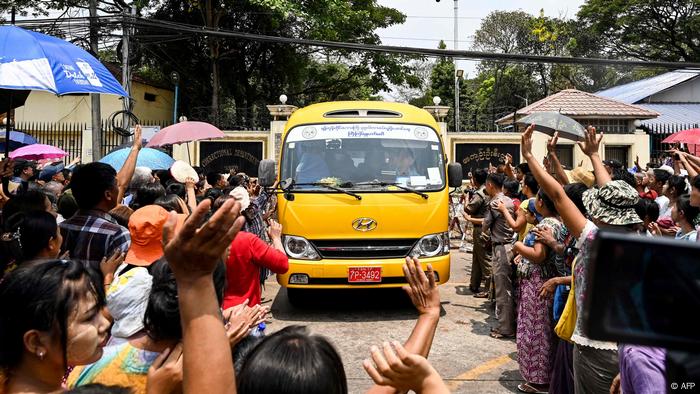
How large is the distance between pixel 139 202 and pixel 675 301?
16.3ft

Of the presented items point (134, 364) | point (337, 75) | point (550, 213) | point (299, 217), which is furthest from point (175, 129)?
point (337, 75)

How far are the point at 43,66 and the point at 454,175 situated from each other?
4.64 metres

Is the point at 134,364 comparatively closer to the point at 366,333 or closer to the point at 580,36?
the point at 366,333

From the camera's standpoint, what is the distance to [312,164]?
6996 millimetres

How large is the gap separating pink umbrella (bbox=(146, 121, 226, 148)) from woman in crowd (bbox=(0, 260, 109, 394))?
237 inches

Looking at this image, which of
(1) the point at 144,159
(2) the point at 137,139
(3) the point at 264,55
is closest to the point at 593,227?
(2) the point at 137,139

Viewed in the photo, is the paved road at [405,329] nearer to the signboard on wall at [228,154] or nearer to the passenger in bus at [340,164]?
the passenger in bus at [340,164]

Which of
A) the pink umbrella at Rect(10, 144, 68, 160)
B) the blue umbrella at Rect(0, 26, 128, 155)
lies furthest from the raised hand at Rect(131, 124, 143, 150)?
the pink umbrella at Rect(10, 144, 68, 160)

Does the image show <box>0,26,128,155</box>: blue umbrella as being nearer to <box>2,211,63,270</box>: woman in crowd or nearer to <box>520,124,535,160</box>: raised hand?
<box>2,211,63,270</box>: woman in crowd

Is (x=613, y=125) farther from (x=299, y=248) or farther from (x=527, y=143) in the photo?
(x=527, y=143)

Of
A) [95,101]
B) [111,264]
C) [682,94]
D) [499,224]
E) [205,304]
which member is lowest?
[499,224]

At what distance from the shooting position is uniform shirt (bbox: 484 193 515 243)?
640 centimetres

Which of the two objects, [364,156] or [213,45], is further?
[213,45]

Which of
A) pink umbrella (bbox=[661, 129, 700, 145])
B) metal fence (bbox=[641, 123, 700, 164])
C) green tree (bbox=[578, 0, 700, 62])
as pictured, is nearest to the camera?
pink umbrella (bbox=[661, 129, 700, 145])
